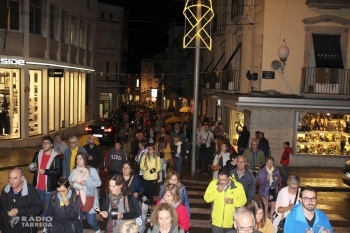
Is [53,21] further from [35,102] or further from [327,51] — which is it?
[327,51]

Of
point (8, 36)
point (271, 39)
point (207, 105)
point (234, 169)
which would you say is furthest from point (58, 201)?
point (207, 105)

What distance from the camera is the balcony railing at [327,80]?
17984 millimetres

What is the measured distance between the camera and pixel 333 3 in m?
17.4

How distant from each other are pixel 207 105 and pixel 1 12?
18.2 meters

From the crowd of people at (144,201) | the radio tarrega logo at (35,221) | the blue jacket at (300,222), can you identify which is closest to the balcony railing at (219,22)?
the crowd of people at (144,201)

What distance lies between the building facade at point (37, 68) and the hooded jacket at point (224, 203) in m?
16.4

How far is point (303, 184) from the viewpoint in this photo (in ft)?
49.2

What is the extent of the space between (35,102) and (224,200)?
62.2 feet

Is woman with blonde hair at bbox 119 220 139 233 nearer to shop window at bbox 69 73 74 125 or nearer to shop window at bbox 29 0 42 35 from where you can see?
shop window at bbox 29 0 42 35

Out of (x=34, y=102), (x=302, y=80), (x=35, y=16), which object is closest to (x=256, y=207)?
(x=302, y=80)

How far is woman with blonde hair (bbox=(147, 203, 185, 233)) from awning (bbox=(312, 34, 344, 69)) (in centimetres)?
1456

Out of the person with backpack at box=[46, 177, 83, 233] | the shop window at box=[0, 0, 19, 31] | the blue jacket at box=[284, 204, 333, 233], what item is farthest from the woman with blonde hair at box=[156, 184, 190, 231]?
the shop window at box=[0, 0, 19, 31]

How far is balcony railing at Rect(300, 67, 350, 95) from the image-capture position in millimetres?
17984

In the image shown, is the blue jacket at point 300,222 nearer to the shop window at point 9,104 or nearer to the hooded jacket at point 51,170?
the hooded jacket at point 51,170
